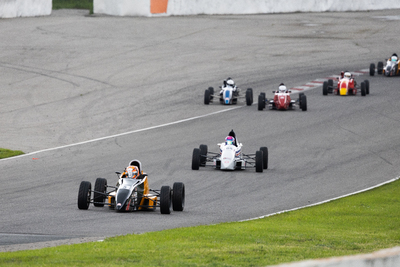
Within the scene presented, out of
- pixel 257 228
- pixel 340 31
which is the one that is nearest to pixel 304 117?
pixel 257 228

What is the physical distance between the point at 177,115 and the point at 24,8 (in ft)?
91.2

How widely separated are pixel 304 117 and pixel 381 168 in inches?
320

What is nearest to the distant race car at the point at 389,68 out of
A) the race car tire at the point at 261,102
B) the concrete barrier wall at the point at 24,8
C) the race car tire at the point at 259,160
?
the race car tire at the point at 261,102

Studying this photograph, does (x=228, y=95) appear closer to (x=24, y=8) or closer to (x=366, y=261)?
(x=366, y=261)

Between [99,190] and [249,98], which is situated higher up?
[249,98]

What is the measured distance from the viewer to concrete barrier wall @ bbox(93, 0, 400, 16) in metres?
54.1

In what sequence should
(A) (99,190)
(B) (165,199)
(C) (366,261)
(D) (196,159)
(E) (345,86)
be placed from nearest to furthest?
(C) (366,261) < (B) (165,199) < (A) (99,190) < (D) (196,159) < (E) (345,86)

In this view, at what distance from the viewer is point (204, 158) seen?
68.4 feet

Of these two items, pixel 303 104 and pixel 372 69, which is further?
pixel 372 69

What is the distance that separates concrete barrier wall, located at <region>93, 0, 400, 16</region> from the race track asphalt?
4.24 ft

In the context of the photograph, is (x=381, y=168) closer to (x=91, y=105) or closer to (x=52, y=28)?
(x=91, y=105)

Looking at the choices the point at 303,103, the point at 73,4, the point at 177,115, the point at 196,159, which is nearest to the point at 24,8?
the point at 73,4

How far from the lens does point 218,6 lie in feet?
183

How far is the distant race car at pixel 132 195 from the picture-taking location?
48.1 ft
